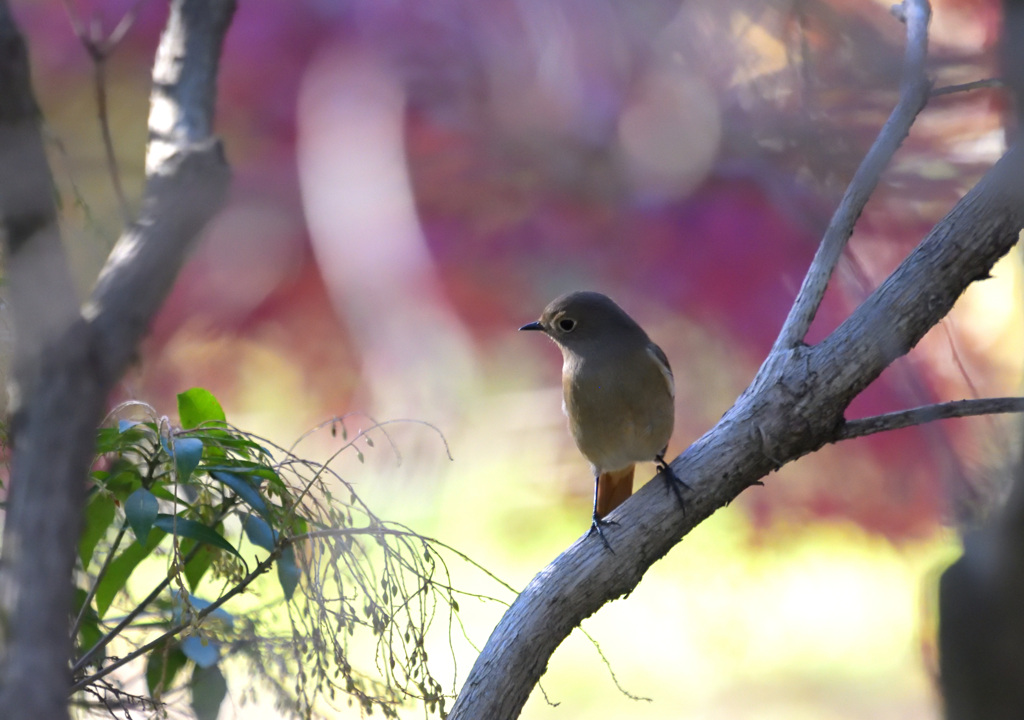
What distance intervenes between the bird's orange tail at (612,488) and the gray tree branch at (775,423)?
771 millimetres

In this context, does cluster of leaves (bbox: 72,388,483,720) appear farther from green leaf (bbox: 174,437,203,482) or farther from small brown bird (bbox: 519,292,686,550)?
small brown bird (bbox: 519,292,686,550)

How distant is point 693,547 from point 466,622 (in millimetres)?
1083

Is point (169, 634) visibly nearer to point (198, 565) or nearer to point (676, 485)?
point (198, 565)

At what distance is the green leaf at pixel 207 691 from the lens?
5.63 feet

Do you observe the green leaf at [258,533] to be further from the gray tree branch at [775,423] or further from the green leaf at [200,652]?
the gray tree branch at [775,423]

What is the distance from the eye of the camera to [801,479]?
3516 mm

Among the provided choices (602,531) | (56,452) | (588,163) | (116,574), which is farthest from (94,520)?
(588,163)

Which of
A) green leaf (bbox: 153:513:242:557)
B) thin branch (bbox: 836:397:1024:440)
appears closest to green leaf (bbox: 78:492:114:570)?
green leaf (bbox: 153:513:242:557)

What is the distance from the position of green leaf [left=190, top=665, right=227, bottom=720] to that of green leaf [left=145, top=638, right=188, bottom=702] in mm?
36

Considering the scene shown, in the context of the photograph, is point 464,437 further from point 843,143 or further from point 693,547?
point 843,143

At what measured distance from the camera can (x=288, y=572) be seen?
1566 millimetres

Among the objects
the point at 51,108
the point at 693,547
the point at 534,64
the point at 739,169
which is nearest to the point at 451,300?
the point at 534,64

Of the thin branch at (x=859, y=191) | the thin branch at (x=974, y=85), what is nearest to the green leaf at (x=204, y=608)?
the thin branch at (x=859, y=191)

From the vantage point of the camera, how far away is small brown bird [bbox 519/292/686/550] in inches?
85.7
